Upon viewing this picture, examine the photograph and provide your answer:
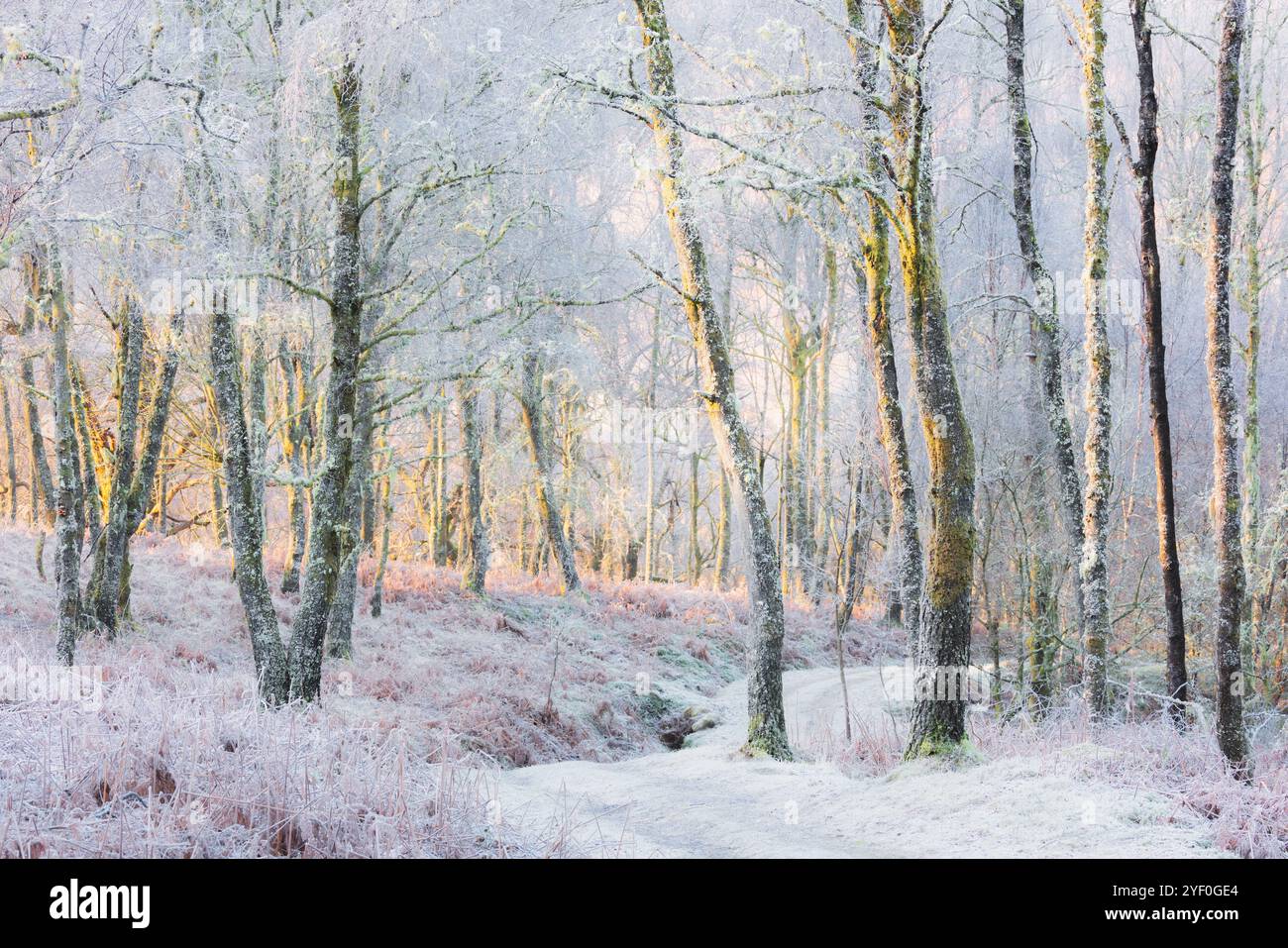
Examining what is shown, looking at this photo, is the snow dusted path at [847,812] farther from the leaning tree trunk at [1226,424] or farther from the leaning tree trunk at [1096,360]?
the leaning tree trunk at [1096,360]

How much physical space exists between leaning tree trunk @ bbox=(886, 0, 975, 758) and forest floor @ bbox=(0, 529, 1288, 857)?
0.47 metres

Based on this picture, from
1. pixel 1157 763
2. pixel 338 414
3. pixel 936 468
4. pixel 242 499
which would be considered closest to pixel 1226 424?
pixel 936 468

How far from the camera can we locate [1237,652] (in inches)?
250

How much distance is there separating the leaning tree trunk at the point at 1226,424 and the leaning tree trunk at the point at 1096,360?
119cm

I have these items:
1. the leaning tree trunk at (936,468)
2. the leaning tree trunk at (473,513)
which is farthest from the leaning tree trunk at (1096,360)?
the leaning tree trunk at (473,513)

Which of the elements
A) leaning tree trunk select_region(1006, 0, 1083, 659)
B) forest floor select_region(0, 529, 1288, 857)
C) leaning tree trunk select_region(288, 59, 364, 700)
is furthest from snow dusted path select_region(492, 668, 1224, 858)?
leaning tree trunk select_region(1006, 0, 1083, 659)

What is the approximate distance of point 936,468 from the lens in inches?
283

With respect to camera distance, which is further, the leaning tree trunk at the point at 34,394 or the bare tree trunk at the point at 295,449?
the bare tree trunk at the point at 295,449

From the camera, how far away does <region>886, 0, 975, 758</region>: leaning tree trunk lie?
7.10 m

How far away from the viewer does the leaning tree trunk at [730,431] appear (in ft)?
30.4

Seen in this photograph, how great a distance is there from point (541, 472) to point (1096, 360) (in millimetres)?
13162

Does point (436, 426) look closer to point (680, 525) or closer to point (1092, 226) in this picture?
point (1092, 226)

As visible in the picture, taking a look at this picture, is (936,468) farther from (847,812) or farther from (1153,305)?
(847,812)
